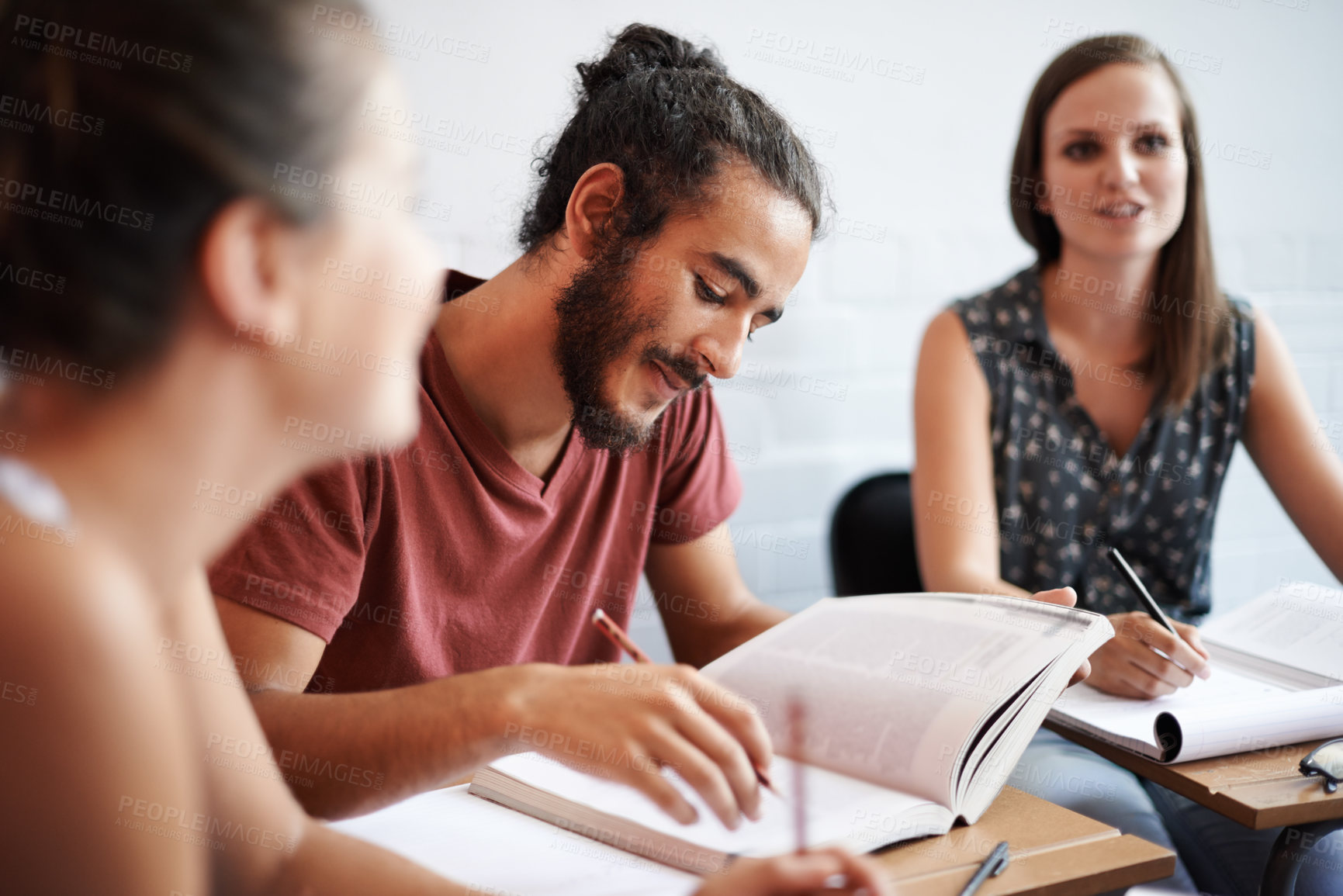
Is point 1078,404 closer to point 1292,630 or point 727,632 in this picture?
point 1292,630

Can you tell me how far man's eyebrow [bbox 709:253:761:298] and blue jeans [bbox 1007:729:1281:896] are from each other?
2.12 feet

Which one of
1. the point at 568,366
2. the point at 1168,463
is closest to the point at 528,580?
the point at 568,366

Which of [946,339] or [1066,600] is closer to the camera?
[1066,600]

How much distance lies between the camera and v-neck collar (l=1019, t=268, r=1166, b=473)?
1695mm

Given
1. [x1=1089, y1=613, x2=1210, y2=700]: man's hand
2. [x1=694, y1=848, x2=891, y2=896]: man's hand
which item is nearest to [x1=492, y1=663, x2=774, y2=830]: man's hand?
[x1=694, y1=848, x2=891, y2=896]: man's hand

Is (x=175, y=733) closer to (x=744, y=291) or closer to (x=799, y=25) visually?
(x=744, y=291)

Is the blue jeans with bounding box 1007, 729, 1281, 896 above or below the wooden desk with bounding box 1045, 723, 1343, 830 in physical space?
below

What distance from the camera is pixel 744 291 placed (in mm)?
1173

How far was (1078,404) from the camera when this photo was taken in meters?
1.71

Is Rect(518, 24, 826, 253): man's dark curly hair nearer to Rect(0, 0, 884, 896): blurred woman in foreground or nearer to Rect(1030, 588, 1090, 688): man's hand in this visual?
Rect(1030, 588, 1090, 688): man's hand

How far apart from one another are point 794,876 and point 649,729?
0.17m

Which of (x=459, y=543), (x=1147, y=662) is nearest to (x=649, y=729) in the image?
(x=459, y=543)

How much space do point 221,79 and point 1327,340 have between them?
336cm

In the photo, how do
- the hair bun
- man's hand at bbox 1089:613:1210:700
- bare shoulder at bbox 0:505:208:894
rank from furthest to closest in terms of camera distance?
the hair bun
man's hand at bbox 1089:613:1210:700
bare shoulder at bbox 0:505:208:894
